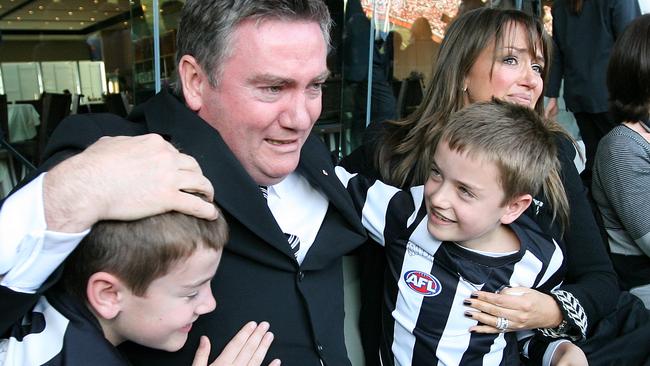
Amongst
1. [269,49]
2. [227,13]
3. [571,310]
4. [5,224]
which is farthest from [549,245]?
[5,224]

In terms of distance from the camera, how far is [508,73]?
2.06 m

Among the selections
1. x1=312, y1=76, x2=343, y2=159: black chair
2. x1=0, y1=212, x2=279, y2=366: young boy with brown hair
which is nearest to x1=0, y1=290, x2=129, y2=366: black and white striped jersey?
x1=0, y1=212, x2=279, y2=366: young boy with brown hair

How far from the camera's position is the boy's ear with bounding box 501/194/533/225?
1.69 metres

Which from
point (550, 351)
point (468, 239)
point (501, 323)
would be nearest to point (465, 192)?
point (468, 239)

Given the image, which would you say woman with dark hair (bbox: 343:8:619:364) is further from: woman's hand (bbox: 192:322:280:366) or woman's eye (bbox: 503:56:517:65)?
woman's hand (bbox: 192:322:280:366)

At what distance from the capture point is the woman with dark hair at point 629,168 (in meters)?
2.36

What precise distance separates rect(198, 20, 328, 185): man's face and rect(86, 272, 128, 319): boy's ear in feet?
1.74

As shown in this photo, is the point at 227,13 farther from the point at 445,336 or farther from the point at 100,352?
the point at 445,336

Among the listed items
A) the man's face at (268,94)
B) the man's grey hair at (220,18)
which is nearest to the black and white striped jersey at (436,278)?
the man's face at (268,94)

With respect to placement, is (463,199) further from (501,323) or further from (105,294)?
(105,294)

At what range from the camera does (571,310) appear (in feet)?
5.75

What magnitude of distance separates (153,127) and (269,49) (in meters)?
0.35

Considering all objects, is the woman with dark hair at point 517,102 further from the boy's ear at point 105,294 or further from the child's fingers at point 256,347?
the boy's ear at point 105,294

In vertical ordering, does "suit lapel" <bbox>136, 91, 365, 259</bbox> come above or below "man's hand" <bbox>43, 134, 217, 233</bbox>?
below
